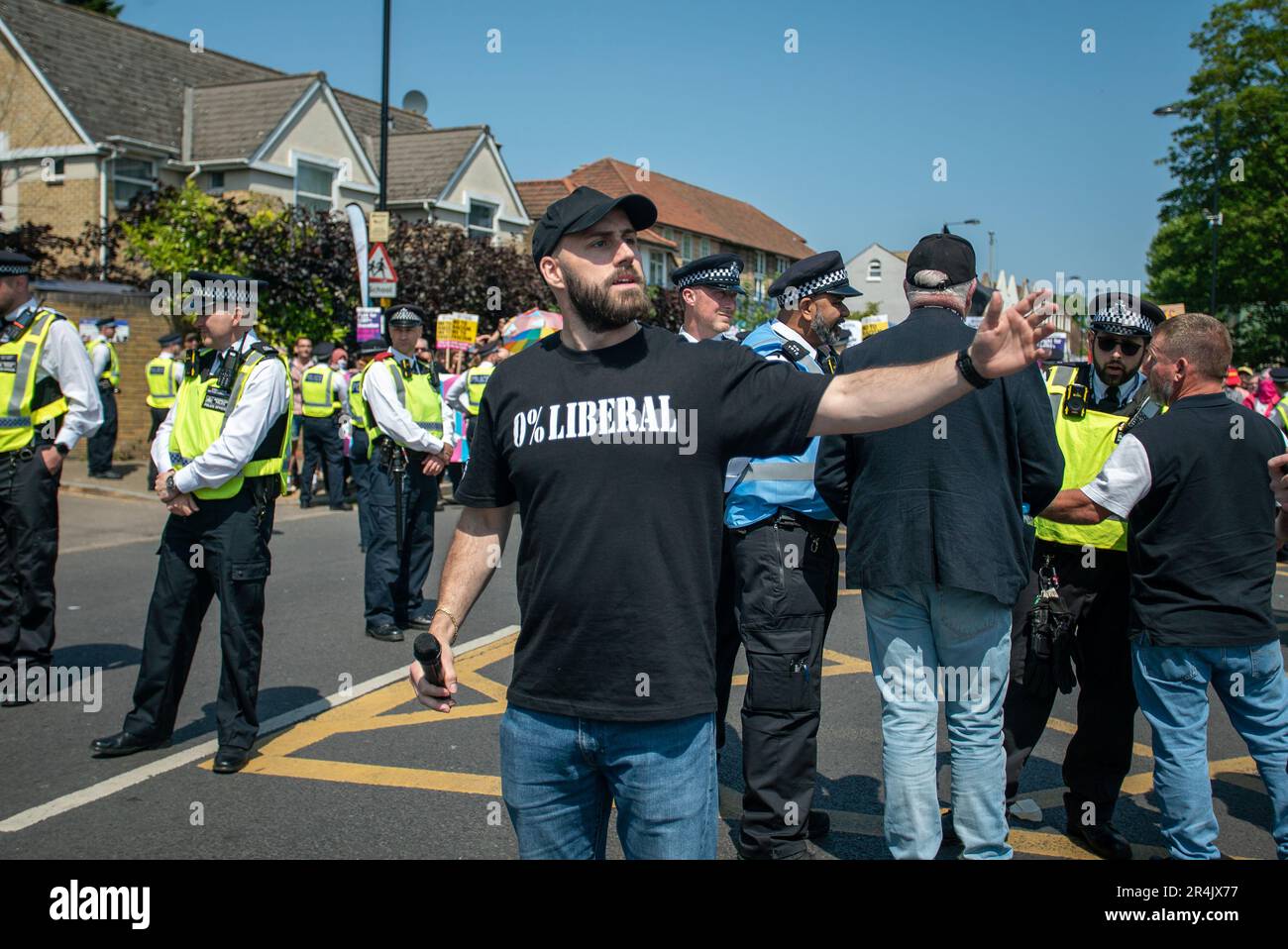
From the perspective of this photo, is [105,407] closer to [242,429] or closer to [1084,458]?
[242,429]

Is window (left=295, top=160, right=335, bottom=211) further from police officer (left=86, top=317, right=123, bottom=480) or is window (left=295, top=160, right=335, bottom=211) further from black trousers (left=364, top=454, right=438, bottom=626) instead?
black trousers (left=364, top=454, right=438, bottom=626)

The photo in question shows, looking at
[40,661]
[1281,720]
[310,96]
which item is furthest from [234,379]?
[310,96]

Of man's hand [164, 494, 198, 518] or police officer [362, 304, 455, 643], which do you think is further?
police officer [362, 304, 455, 643]

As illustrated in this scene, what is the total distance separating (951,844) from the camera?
4.38m

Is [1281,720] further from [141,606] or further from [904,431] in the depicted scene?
[141,606]

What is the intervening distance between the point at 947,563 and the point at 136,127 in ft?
91.9

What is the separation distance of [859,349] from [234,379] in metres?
3.05

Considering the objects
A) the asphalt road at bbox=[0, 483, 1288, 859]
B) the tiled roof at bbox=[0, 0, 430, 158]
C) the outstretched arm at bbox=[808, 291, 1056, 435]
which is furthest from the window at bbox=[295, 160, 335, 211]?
the outstretched arm at bbox=[808, 291, 1056, 435]

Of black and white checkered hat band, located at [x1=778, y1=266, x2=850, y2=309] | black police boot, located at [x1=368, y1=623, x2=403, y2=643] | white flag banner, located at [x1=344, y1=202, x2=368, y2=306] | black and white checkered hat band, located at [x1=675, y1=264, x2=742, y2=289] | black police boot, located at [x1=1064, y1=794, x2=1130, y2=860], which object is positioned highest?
white flag banner, located at [x1=344, y1=202, x2=368, y2=306]

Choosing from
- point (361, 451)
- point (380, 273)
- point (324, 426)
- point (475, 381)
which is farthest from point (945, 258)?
point (380, 273)

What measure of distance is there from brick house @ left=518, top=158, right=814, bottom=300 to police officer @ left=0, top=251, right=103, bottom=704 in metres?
36.7

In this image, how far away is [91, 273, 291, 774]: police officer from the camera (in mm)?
5242

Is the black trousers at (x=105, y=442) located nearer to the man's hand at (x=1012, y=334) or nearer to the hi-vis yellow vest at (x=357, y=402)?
the hi-vis yellow vest at (x=357, y=402)

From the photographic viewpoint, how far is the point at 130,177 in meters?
26.5
